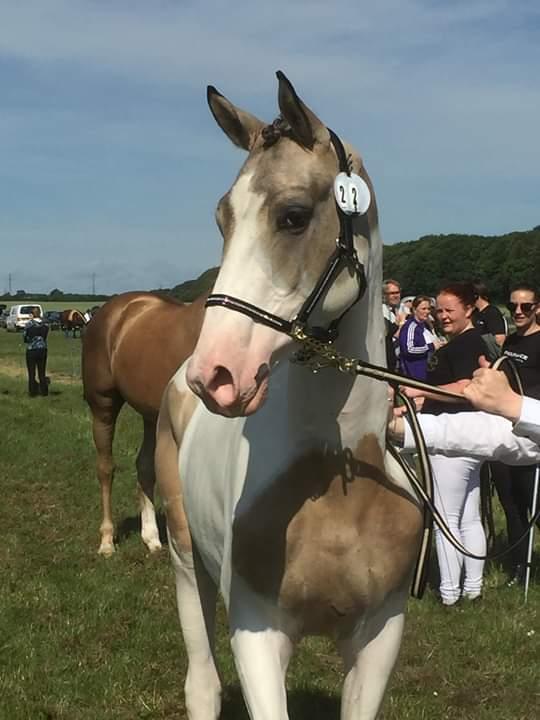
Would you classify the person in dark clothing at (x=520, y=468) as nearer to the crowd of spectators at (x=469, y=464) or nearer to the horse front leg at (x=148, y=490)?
the crowd of spectators at (x=469, y=464)

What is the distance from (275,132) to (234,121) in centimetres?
26

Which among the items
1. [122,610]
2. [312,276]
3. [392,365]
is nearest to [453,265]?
[392,365]

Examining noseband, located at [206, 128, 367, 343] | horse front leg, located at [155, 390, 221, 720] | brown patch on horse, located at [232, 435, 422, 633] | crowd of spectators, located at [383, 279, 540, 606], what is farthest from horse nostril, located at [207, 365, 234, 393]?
crowd of spectators, located at [383, 279, 540, 606]

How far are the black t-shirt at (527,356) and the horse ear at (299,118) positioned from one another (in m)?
3.98

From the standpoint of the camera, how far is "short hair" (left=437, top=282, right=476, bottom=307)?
→ 20.7ft

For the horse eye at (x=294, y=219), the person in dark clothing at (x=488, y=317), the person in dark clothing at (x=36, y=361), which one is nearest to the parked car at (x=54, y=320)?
the person in dark clothing at (x=36, y=361)

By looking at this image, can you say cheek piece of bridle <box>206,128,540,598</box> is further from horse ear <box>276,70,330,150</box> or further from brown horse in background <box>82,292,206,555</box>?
brown horse in background <box>82,292,206,555</box>

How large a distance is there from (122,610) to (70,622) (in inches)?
15.6

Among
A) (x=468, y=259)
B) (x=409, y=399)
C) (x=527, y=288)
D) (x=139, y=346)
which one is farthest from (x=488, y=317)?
(x=468, y=259)

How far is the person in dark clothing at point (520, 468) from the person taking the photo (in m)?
6.48

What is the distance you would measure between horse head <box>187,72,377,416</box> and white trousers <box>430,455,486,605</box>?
3.79 meters

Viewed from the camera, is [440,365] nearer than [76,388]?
Yes

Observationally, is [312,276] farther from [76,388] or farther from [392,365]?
[76,388]

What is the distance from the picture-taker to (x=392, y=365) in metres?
8.39
